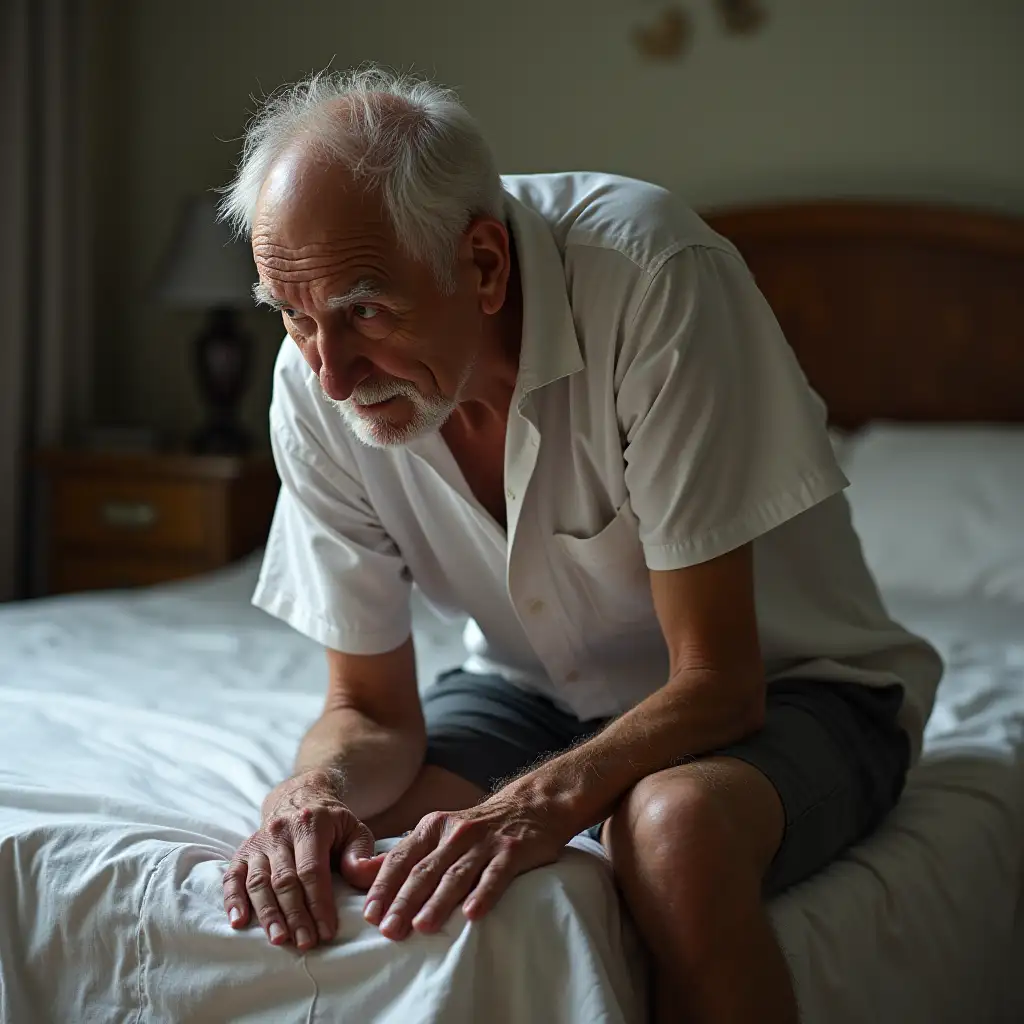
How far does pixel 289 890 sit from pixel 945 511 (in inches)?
69.6

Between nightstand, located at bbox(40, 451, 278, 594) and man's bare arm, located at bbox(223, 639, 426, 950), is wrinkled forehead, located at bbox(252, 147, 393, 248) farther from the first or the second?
nightstand, located at bbox(40, 451, 278, 594)

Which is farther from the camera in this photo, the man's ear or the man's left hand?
the man's ear

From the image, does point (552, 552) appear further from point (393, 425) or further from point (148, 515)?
point (148, 515)

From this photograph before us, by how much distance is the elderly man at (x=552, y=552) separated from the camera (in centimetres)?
104

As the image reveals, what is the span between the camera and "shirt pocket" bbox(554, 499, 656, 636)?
1318mm

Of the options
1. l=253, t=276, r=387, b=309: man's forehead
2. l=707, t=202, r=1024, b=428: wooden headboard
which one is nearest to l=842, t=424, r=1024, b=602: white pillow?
l=707, t=202, r=1024, b=428: wooden headboard

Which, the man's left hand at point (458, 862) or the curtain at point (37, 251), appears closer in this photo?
the man's left hand at point (458, 862)

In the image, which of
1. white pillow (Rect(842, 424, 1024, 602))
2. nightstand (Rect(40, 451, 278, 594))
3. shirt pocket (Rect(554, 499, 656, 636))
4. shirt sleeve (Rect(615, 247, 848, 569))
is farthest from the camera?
nightstand (Rect(40, 451, 278, 594))

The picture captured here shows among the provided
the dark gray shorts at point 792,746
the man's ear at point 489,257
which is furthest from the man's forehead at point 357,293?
the dark gray shorts at point 792,746

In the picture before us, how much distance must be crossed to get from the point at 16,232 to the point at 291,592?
2.14 metres

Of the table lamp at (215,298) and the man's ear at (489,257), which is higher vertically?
the man's ear at (489,257)

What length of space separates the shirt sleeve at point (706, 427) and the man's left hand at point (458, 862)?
0.93 ft

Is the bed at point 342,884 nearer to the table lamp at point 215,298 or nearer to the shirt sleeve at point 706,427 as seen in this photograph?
the shirt sleeve at point 706,427

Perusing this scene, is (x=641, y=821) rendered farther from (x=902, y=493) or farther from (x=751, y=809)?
(x=902, y=493)
